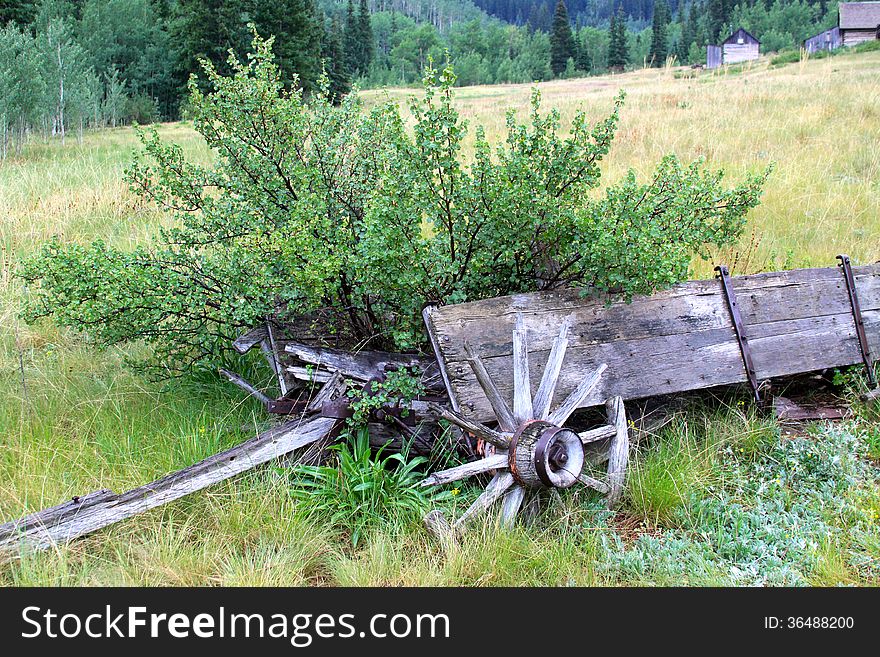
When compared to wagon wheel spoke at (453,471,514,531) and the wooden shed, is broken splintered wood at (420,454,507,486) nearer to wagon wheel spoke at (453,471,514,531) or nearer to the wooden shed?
wagon wheel spoke at (453,471,514,531)

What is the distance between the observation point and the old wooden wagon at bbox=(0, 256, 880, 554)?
3.58 m

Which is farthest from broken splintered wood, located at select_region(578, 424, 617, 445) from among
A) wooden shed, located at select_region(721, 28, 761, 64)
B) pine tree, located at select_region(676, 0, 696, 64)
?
pine tree, located at select_region(676, 0, 696, 64)

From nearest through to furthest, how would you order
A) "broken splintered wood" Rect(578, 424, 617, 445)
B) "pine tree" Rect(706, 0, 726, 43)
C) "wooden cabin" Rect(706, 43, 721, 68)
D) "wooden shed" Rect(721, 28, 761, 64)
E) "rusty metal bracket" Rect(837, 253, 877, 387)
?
1. "broken splintered wood" Rect(578, 424, 617, 445)
2. "rusty metal bracket" Rect(837, 253, 877, 387)
3. "wooden cabin" Rect(706, 43, 721, 68)
4. "wooden shed" Rect(721, 28, 761, 64)
5. "pine tree" Rect(706, 0, 726, 43)

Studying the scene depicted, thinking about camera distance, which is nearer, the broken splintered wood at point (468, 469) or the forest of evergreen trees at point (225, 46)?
the broken splintered wood at point (468, 469)

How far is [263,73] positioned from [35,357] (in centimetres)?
319

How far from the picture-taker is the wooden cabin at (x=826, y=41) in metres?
50.4

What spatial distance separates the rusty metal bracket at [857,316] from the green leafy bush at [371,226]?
1.13 meters

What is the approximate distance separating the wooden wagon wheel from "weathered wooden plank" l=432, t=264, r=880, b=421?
7.4 inches

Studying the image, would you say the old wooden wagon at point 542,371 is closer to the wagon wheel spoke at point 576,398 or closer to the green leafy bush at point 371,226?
the wagon wheel spoke at point 576,398

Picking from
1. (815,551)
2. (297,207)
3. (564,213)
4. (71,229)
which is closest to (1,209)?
(71,229)

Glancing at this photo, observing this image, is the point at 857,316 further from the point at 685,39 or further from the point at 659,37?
the point at 685,39

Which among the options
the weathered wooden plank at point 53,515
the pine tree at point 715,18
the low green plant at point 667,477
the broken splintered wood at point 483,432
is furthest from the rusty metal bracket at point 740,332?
the pine tree at point 715,18

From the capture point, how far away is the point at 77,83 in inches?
926

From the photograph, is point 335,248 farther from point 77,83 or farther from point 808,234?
point 77,83
